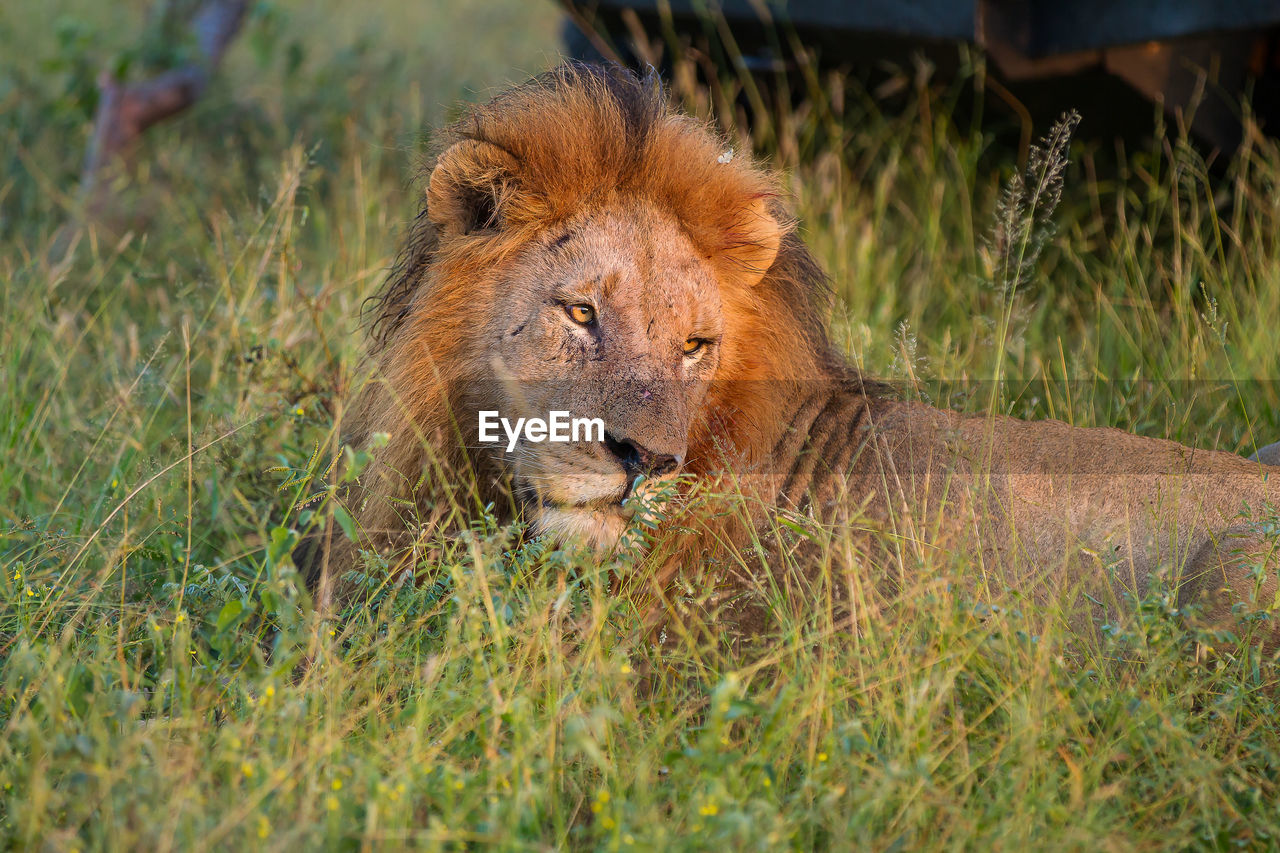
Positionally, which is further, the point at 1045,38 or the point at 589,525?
the point at 1045,38

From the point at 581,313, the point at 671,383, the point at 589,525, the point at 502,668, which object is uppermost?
the point at 581,313

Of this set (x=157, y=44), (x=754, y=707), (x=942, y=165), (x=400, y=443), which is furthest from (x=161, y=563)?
(x=942, y=165)

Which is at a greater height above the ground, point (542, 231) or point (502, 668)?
point (542, 231)

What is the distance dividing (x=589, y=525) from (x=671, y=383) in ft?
1.36

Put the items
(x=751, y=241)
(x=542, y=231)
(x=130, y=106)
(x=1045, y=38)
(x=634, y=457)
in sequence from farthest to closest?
(x=130, y=106) < (x=1045, y=38) < (x=751, y=241) < (x=542, y=231) < (x=634, y=457)

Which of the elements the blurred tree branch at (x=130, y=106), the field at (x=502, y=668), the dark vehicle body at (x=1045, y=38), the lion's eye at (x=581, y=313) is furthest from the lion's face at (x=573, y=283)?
the blurred tree branch at (x=130, y=106)

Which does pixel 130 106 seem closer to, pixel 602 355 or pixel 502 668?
pixel 602 355

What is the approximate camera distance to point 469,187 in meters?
3.30

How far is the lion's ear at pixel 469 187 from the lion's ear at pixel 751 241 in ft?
2.01

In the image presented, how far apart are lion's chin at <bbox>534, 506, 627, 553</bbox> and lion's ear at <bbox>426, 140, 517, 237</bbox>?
83 centimetres

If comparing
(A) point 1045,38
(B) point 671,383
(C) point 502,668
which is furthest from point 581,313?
(A) point 1045,38

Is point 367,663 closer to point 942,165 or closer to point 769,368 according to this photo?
point 769,368

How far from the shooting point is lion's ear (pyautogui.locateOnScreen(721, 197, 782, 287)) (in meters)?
3.40

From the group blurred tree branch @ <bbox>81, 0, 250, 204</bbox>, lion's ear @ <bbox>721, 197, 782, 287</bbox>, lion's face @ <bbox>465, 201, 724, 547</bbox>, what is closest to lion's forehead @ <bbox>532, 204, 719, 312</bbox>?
lion's face @ <bbox>465, 201, 724, 547</bbox>
